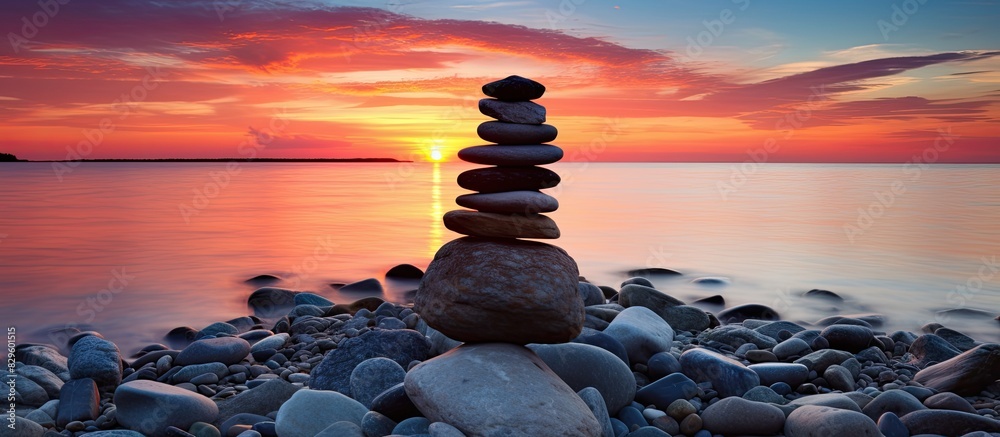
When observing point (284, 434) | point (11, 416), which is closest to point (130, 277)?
point (11, 416)

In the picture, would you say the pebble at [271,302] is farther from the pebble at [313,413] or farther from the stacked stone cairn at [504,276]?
the stacked stone cairn at [504,276]

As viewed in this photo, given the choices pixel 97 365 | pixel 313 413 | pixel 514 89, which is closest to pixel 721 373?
pixel 514 89

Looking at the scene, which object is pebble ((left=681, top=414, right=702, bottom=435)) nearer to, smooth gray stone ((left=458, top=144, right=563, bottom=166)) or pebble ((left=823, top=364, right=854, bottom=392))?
pebble ((left=823, top=364, right=854, bottom=392))

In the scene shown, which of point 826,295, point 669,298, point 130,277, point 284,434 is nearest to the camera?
point 284,434

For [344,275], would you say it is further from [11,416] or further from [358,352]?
[11,416]

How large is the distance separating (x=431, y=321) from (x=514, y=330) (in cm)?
74

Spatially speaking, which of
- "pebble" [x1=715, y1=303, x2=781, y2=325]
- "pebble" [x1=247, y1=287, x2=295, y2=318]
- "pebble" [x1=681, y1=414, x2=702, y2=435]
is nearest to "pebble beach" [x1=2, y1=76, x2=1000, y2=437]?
"pebble" [x1=681, y1=414, x2=702, y2=435]

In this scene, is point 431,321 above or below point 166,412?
above

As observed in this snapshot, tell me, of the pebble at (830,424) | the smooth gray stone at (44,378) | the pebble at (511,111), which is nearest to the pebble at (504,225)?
the pebble at (511,111)

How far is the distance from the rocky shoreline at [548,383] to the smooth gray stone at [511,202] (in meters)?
1.18

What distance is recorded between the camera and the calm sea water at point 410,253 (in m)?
13.3

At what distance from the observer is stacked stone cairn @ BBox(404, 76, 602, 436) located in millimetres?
5527

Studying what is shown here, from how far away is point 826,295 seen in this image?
47.4 ft

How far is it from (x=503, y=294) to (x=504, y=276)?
0.15 metres
